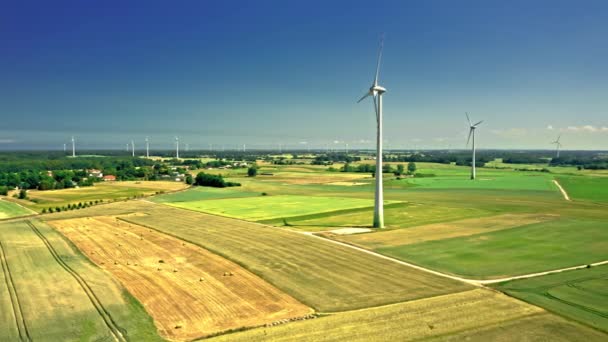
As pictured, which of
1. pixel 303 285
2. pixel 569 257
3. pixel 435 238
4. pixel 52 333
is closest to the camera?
pixel 52 333

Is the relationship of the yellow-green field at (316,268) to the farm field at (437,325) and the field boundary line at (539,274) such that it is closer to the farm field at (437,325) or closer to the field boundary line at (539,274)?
the farm field at (437,325)

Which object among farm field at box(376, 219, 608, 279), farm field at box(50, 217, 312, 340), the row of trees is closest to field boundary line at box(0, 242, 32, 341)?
farm field at box(50, 217, 312, 340)

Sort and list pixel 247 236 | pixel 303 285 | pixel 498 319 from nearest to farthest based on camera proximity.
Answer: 1. pixel 498 319
2. pixel 303 285
3. pixel 247 236

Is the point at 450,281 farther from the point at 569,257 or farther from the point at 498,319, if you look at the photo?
the point at 569,257

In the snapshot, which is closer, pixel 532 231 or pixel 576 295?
pixel 576 295

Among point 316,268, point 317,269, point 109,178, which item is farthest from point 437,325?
point 109,178

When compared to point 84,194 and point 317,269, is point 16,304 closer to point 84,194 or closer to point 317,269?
point 317,269

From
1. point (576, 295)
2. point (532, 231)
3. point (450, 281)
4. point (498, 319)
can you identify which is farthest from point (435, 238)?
point (498, 319)
